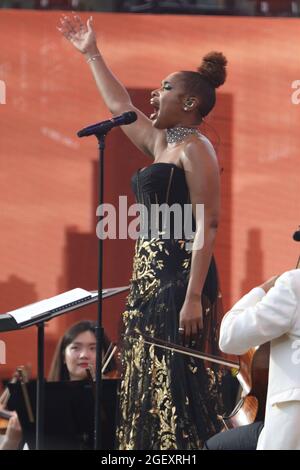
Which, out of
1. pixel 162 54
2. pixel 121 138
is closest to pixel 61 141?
pixel 121 138

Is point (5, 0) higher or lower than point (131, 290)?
higher

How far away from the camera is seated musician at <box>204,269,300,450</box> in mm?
3146

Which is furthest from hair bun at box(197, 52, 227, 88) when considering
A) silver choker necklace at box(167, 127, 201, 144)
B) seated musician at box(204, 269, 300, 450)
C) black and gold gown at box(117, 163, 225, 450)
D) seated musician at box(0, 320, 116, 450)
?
seated musician at box(0, 320, 116, 450)

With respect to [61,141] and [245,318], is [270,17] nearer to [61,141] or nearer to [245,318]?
[61,141]

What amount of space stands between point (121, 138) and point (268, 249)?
2.77ft

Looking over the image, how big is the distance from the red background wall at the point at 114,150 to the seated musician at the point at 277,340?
1996mm

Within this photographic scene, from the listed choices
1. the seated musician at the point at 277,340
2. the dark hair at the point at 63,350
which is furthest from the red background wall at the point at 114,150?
the seated musician at the point at 277,340

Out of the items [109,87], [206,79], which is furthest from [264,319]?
[109,87]

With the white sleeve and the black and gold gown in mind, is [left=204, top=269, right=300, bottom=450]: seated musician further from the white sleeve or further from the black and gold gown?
the black and gold gown

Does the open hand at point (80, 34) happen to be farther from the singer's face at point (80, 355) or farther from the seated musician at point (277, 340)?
the seated musician at point (277, 340)

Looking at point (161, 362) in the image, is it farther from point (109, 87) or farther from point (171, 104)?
point (109, 87)

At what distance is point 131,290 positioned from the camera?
13.1 ft
